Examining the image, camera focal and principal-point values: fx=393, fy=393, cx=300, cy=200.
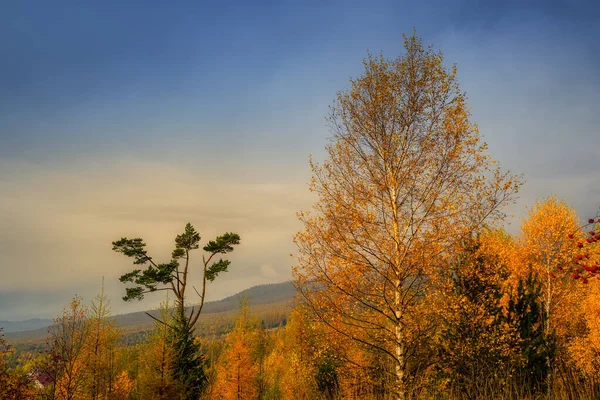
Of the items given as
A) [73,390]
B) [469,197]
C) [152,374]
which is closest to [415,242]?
[469,197]

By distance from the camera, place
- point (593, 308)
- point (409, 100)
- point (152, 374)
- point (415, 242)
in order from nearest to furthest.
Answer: point (415, 242) < point (409, 100) < point (152, 374) < point (593, 308)

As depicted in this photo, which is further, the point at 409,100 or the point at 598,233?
the point at 409,100

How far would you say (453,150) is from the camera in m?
11.3

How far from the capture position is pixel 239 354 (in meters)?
28.6

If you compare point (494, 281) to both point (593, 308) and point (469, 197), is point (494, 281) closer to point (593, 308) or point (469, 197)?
point (469, 197)

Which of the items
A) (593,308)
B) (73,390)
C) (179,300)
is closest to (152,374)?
(73,390)

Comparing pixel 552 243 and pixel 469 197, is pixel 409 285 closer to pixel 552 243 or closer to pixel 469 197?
pixel 469 197

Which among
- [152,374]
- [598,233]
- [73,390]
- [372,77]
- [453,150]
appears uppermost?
[372,77]

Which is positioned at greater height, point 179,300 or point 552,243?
point 552,243

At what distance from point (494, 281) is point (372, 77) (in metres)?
10.3

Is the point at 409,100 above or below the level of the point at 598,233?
above

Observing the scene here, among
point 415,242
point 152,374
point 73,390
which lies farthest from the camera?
point 73,390

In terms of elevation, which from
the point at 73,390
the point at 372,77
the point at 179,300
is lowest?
the point at 73,390

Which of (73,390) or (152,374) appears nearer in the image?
(152,374)
